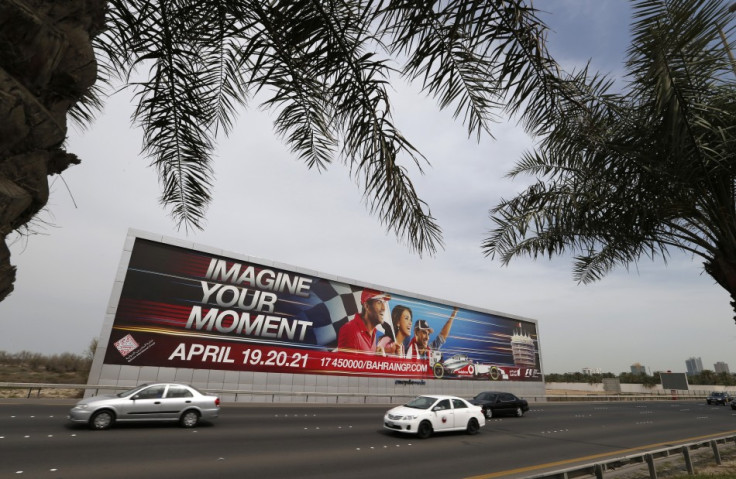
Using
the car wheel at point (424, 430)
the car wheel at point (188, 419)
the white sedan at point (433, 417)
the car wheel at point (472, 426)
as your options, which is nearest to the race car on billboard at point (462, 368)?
the car wheel at point (472, 426)

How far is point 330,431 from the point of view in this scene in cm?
1223

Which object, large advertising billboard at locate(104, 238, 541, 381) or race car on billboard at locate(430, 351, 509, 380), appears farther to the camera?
race car on billboard at locate(430, 351, 509, 380)

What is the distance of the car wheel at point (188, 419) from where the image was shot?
11.6 metres

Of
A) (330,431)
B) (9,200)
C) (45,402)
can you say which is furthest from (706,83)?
(45,402)

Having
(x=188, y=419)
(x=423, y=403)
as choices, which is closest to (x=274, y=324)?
(x=188, y=419)

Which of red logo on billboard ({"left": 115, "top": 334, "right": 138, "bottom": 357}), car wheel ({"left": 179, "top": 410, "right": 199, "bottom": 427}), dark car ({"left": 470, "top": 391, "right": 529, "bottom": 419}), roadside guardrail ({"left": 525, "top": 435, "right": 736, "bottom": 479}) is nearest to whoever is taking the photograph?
roadside guardrail ({"left": 525, "top": 435, "right": 736, "bottom": 479})

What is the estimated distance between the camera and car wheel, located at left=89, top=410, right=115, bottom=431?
10.2 metres

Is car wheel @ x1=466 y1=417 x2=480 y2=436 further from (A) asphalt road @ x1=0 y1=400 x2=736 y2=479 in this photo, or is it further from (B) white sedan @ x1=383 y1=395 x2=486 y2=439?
(A) asphalt road @ x1=0 y1=400 x2=736 y2=479

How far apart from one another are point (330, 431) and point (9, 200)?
12.6m

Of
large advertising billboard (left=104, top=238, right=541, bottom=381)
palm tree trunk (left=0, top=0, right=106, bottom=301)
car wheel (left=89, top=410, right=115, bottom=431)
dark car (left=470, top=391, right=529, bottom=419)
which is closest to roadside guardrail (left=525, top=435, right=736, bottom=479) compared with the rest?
palm tree trunk (left=0, top=0, right=106, bottom=301)

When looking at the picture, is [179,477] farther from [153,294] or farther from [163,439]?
[153,294]

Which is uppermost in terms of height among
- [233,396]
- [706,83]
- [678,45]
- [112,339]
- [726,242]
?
[706,83]

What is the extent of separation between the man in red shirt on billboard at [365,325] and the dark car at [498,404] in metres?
10.8

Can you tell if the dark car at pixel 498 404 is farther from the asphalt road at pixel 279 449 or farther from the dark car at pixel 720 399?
the dark car at pixel 720 399
